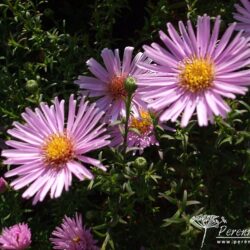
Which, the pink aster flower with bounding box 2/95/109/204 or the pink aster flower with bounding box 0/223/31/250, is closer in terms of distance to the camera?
the pink aster flower with bounding box 2/95/109/204

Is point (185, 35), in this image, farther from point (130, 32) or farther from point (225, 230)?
point (130, 32)

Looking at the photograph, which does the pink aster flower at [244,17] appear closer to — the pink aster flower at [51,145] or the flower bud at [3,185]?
the pink aster flower at [51,145]

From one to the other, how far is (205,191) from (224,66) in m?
0.49

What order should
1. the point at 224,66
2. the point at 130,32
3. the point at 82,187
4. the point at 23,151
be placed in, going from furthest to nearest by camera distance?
the point at 130,32 → the point at 82,187 → the point at 23,151 → the point at 224,66

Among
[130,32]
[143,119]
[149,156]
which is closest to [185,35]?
[143,119]

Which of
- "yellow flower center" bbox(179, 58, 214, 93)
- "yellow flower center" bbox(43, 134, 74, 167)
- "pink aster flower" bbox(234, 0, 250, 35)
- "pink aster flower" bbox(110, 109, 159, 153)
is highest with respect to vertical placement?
"pink aster flower" bbox(234, 0, 250, 35)

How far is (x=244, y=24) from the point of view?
1743mm

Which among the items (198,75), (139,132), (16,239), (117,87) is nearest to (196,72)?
(198,75)

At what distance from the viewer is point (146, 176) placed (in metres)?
1.66

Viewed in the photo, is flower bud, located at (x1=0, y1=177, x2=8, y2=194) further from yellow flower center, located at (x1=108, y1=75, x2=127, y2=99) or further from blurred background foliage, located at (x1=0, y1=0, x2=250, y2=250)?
yellow flower center, located at (x1=108, y1=75, x2=127, y2=99)

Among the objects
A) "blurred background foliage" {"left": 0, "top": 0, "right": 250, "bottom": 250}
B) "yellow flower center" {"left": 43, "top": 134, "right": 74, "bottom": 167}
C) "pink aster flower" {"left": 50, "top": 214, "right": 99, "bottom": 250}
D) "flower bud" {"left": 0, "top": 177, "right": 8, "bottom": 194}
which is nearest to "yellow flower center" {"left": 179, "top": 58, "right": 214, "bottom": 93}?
"blurred background foliage" {"left": 0, "top": 0, "right": 250, "bottom": 250}

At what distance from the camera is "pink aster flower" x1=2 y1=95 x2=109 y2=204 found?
1.59 metres

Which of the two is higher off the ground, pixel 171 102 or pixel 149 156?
pixel 171 102

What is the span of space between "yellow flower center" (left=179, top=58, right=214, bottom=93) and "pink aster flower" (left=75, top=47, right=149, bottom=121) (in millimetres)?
210
